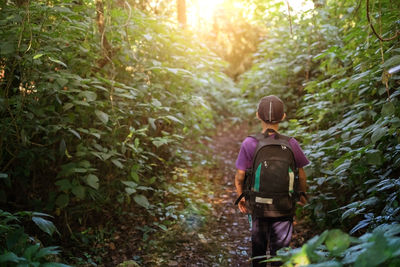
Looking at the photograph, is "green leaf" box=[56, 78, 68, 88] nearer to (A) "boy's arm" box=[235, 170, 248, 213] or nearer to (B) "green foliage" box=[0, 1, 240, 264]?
(B) "green foliage" box=[0, 1, 240, 264]

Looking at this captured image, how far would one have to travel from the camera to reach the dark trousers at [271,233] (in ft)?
9.01

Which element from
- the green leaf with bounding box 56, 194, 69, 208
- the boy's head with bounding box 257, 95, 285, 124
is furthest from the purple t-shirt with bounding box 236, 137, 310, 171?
the green leaf with bounding box 56, 194, 69, 208

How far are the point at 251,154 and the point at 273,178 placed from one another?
1.02ft

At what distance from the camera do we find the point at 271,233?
2.81m

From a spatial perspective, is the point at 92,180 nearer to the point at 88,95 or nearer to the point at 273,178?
the point at 88,95

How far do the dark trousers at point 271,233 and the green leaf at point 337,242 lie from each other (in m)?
1.42

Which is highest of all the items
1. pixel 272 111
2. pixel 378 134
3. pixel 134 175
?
pixel 272 111

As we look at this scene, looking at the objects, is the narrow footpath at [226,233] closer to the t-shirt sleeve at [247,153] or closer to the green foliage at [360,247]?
the t-shirt sleeve at [247,153]

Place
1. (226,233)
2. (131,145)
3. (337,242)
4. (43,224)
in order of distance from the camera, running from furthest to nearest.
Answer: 1. (226,233)
2. (131,145)
3. (43,224)
4. (337,242)

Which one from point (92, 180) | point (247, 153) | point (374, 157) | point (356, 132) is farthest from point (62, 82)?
point (356, 132)

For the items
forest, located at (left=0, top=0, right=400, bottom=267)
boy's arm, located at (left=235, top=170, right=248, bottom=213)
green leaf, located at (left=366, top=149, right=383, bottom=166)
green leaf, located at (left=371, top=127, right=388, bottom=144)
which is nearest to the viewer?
green leaf, located at (left=371, top=127, right=388, bottom=144)

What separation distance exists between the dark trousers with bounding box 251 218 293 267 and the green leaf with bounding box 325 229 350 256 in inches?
55.8

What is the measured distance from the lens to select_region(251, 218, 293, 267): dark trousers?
9.01 ft

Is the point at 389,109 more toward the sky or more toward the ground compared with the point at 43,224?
more toward the sky
